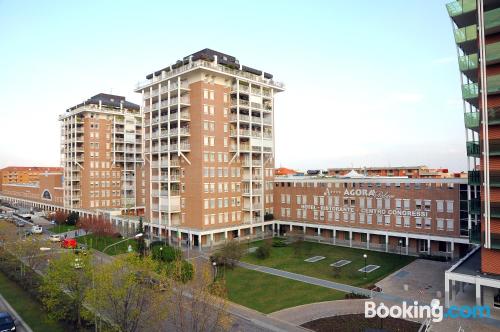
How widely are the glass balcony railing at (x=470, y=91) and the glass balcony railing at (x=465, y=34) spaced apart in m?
4.09

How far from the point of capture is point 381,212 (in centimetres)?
5444

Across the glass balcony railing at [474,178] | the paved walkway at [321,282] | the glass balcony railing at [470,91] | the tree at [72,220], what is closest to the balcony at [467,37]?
the glass balcony railing at [470,91]

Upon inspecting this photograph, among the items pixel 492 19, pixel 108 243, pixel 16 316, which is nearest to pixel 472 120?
pixel 492 19

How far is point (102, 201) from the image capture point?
290 feet

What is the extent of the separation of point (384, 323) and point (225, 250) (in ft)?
68.4

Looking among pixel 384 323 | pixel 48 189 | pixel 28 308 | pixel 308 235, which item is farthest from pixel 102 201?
pixel 384 323

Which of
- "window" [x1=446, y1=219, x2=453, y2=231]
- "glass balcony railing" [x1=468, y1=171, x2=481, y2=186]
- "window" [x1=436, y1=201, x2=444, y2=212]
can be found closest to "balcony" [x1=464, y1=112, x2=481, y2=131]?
"glass balcony railing" [x1=468, y1=171, x2=481, y2=186]

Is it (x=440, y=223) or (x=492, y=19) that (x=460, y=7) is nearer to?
(x=492, y=19)

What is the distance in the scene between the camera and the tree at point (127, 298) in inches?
854

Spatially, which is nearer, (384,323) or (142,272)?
(142,272)

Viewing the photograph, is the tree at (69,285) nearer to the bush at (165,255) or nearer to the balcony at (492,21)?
the bush at (165,255)

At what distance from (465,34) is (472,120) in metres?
7.87

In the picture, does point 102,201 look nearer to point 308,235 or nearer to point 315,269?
point 308,235

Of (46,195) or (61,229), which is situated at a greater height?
(46,195)
